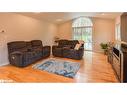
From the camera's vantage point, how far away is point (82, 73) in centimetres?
301

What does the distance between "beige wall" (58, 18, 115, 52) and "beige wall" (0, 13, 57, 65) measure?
0.22m

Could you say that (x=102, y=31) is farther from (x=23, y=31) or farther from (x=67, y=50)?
(x=23, y=31)

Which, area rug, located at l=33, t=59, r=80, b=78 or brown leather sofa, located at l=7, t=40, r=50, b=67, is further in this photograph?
area rug, located at l=33, t=59, r=80, b=78

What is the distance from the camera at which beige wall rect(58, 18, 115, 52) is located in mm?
2627

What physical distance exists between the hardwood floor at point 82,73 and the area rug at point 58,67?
5.3 inches

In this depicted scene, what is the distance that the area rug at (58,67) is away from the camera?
10.2 feet

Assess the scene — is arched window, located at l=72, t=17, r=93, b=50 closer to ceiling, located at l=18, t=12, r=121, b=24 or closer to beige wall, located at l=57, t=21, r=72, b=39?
beige wall, located at l=57, t=21, r=72, b=39

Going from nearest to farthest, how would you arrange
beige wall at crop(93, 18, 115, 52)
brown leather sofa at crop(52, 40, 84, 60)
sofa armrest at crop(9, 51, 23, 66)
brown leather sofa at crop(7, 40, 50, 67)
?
1. beige wall at crop(93, 18, 115, 52)
2. brown leather sofa at crop(7, 40, 50, 67)
3. brown leather sofa at crop(52, 40, 84, 60)
4. sofa armrest at crop(9, 51, 23, 66)

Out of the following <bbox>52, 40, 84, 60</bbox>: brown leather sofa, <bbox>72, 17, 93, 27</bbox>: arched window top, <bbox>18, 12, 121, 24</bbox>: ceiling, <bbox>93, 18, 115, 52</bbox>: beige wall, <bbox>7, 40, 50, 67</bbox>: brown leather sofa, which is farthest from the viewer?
<bbox>52, 40, 84, 60</bbox>: brown leather sofa

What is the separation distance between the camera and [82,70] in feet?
10.4

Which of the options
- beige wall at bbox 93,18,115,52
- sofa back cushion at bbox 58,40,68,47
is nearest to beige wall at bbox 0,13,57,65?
sofa back cushion at bbox 58,40,68,47

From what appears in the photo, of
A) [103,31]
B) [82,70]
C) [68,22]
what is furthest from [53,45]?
[103,31]

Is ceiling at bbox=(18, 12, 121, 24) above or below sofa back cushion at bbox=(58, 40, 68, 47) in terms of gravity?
above

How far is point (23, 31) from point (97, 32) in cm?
179
